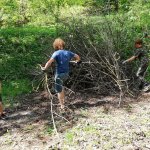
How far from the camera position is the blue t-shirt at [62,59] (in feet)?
24.6

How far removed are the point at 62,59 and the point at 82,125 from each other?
1.38 meters

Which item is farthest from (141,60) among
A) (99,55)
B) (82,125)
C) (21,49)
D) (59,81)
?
(21,49)

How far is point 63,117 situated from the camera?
7.16 m

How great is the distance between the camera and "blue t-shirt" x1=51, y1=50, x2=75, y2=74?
24.6 ft

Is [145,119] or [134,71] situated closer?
[145,119]

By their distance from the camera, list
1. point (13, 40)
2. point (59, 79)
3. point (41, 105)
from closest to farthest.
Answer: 1. point (59, 79)
2. point (41, 105)
3. point (13, 40)

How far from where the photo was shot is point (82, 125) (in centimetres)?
688

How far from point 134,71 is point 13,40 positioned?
5.31 meters

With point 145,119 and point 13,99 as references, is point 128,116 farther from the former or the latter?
point 13,99

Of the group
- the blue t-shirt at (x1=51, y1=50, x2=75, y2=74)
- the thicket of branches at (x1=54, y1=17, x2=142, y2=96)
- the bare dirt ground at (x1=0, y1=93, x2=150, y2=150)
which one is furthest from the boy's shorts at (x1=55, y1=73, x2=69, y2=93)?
the thicket of branches at (x1=54, y1=17, x2=142, y2=96)

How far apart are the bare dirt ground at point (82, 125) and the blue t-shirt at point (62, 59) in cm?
76

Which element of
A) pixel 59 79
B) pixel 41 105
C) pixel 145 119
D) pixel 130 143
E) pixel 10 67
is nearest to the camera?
pixel 130 143

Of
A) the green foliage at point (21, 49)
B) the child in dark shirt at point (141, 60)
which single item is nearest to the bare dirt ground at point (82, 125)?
the child in dark shirt at point (141, 60)

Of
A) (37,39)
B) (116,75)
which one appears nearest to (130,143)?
(116,75)
